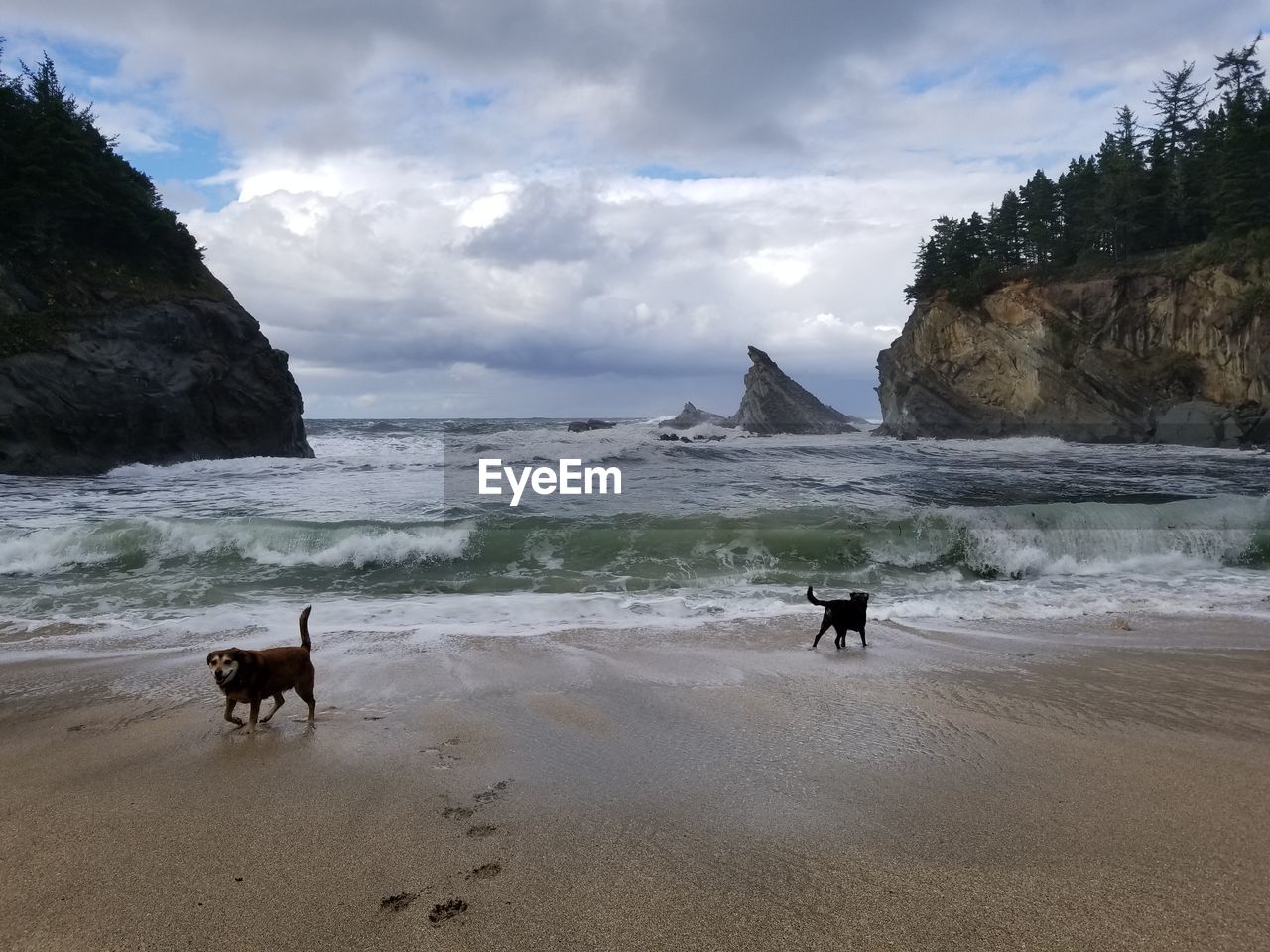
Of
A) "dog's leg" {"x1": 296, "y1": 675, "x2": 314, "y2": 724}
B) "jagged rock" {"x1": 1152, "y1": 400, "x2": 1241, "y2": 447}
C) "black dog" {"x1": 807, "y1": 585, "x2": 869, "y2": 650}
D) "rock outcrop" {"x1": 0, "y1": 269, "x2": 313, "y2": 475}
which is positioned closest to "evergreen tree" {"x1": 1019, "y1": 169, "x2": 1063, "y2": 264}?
"jagged rock" {"x1": 1152, "y1": 400, "x2": 1241, "y2": 447}

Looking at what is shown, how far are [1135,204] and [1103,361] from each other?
10.1 meters

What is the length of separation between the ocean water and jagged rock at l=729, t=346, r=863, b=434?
1675 inches

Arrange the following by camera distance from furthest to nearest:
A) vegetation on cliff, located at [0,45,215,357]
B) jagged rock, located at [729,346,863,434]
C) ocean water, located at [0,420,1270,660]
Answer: jagged rock, located at [729,346,863,434]
vegetation on cliff, located at [0,45,215,357]
ocean water, located at [0,420,1270,660]

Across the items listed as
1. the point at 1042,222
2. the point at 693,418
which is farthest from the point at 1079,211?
the point at 693,418

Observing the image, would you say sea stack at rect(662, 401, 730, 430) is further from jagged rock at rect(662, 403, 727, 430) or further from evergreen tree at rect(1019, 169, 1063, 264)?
evergreen tree at rect(1019, 169, 1063, 264)

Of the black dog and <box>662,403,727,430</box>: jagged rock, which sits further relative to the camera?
<box>662,403,727,430</box>: jagged rock

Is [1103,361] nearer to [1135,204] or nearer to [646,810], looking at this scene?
[1135,204]

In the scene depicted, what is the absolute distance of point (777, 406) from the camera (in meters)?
62.8

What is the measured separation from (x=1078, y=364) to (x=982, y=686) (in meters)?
41.3

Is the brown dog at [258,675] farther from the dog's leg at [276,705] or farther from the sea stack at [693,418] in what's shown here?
the sea stack at [693,418]

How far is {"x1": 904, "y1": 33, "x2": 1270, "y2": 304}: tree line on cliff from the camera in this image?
3594cm

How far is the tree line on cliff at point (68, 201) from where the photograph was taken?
25484mm

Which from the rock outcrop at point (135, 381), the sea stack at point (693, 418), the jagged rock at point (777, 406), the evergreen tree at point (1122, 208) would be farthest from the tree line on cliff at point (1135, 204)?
the rock outcrop at point (135, 381)

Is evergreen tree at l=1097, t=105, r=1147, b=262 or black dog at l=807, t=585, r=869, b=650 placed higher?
evergreen tree at l=1097, t=105, r=1147, b=262
